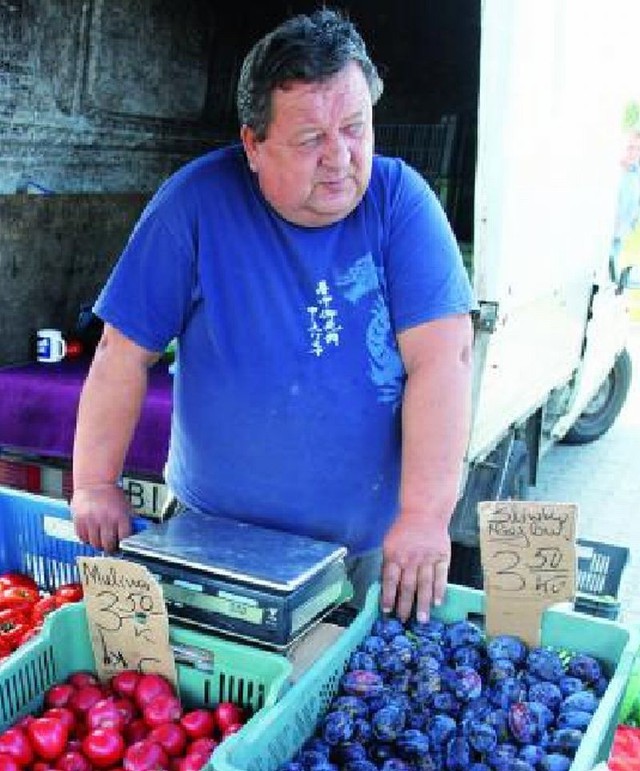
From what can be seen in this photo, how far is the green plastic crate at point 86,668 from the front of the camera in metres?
1.58

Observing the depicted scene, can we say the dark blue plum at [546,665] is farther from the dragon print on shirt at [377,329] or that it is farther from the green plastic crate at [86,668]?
the dragon print on shirt at [377,329]

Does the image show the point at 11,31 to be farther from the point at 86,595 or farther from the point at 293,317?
the point at 86,595

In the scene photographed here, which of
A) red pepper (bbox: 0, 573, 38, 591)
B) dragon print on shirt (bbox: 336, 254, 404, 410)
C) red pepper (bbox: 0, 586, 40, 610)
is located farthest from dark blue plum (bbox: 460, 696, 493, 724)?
red pepper (bbox: 0, 573, 38, 591)

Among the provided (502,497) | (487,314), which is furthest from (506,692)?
(502,497)

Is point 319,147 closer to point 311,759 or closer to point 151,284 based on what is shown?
point 151,284

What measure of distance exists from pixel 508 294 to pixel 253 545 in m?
1.73

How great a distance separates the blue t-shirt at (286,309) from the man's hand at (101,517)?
0.25 m

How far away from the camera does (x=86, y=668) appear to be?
1751 mm

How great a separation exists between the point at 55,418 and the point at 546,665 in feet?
7.69

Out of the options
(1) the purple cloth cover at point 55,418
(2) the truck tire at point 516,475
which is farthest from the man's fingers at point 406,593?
(2) the truck tire at point 516,475

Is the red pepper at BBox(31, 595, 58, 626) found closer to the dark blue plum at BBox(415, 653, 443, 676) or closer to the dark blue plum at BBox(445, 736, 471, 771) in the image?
the dark blue plum at BBox(415, 653, 443, 676)

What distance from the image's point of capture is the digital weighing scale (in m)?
1.56

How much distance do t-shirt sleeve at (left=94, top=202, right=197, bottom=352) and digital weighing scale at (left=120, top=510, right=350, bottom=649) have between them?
0.43 m

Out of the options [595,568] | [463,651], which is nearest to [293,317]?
[463,651]
